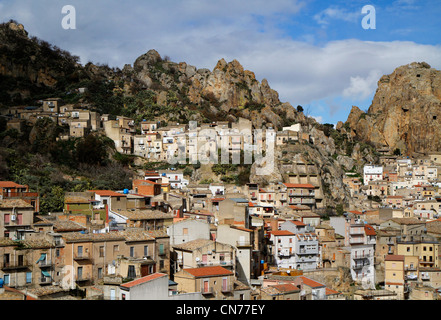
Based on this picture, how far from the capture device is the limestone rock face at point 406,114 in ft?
380

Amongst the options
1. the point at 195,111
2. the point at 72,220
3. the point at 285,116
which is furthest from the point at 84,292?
the point at 285,116

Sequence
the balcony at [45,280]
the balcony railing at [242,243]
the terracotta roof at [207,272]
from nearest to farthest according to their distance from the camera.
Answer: the terracotta roof at [207,272] < the balcony at [45,280] < the balcony railing at [242,243]

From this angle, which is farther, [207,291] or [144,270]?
[144,270]

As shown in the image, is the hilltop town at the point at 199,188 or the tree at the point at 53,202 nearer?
the hilltop town at the point at 199,188

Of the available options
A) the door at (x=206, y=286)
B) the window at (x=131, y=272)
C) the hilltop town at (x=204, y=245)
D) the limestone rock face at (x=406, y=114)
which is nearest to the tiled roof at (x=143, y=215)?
the hilltop town at (x=204, y=245)

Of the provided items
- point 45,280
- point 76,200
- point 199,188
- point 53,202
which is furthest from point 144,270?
point 199,188

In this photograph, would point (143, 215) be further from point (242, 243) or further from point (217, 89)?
point (217, 89)

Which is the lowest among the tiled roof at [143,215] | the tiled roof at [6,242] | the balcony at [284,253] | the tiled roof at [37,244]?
the balcony at [284,253]

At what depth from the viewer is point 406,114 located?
120000mm

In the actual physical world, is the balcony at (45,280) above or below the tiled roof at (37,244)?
below

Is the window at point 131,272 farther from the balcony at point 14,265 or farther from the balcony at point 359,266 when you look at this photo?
the balcony at point 359,266

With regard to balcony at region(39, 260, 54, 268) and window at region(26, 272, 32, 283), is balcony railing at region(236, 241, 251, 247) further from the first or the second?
window at region(26, 272, 32, 283)

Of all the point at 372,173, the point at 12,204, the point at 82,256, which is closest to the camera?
the point at 82,256

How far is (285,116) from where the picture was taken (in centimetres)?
9288
